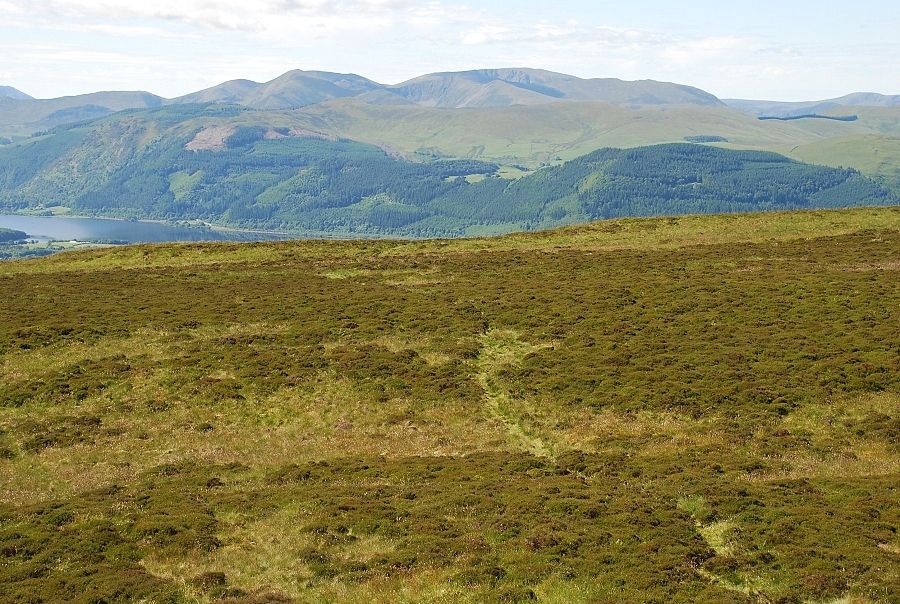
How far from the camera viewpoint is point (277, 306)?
6669 cm

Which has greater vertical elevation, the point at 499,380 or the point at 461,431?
the point at 499,380

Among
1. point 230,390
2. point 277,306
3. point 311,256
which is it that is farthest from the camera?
point 311,256

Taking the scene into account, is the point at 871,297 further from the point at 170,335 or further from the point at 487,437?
the point at 170,335

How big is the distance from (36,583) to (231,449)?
54.5ft

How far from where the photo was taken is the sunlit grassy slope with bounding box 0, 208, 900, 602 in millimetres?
25594

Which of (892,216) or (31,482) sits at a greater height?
(892,216)

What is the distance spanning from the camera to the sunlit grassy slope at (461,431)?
25594 mm

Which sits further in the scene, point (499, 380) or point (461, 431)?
point (499, 380)

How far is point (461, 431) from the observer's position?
43250 millimetres

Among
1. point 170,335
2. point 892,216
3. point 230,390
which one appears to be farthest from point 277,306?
point 892,216

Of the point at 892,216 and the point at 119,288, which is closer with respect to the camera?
the point at 119,288

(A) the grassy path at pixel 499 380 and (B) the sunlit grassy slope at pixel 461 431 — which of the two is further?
(A) the grassy path at pixel 499 380

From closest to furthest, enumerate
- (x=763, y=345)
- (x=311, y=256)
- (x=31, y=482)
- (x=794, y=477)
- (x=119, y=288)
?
(x=794, y=477), (x=31, y=482), (x=763, y=345), (x=119, y=288), (x=311, y=256)

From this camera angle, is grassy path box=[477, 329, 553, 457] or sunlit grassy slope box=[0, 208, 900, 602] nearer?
sunlit grassy slope box=[0, 208, 900, 602]
